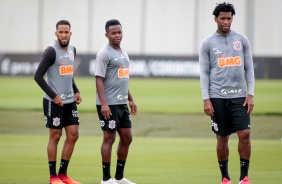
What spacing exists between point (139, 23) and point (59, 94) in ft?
141

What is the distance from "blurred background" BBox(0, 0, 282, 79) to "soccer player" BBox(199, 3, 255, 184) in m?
40.8

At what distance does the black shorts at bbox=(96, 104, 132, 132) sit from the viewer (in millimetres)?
11258

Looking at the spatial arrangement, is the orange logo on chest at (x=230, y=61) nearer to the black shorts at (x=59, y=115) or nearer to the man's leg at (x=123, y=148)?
the man's leg at (x=123, y=148)

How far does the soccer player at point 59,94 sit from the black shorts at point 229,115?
209 cm

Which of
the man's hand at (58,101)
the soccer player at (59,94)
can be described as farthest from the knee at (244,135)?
the man's hand at (58,101)

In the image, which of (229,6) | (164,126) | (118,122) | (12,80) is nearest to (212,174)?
(118,122)

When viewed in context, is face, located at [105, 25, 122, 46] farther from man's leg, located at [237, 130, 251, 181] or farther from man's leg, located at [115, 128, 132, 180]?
man's leg, located at [237, 130, 251, 181]

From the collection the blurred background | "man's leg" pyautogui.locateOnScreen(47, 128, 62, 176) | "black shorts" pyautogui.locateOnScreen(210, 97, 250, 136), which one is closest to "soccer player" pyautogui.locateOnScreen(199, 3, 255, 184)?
"black shorts" pyautogui.locateOnScreen(210, 97, 250, 136)

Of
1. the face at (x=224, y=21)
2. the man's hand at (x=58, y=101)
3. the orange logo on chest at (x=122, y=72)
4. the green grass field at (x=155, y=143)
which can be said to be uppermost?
the face at (x=224, y=21)

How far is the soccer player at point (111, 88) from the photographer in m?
11.2

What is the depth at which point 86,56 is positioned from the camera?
141 feet

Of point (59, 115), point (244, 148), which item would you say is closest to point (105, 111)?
point (59, 115)

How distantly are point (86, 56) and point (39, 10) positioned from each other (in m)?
12.5

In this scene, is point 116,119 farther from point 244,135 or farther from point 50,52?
point 244,135
